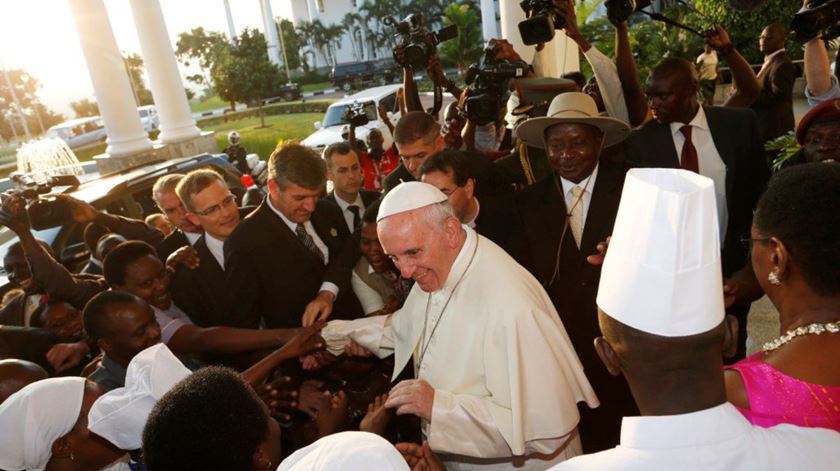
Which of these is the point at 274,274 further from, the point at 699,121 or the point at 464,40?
the point at 464,40

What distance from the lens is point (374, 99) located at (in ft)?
52.6

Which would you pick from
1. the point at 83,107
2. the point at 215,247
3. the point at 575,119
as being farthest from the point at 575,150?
the point at 83,107

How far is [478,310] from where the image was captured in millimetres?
2355

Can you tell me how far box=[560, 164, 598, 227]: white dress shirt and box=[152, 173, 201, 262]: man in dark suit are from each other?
2.77 meters

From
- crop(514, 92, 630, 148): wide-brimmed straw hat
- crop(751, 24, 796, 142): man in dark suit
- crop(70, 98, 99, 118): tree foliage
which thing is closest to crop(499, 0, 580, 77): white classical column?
crop(751, 24, 796, 142): man in dark suit

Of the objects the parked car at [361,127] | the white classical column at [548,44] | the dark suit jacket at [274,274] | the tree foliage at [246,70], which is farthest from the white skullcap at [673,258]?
the tree foliage at [246,70]

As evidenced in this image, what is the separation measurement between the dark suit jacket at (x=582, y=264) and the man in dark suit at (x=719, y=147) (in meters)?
0.66

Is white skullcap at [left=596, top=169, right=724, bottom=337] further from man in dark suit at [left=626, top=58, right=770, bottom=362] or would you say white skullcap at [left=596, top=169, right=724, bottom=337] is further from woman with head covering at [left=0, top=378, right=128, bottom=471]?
man in dark suit at [left=626, top=58, right=770, bottom=362]

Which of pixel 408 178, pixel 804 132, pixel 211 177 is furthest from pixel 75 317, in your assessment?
pixel 804 132

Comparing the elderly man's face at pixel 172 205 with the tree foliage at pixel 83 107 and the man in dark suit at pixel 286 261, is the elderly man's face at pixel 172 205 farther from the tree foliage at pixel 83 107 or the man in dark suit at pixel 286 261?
the tree foliage at pixel 83 107

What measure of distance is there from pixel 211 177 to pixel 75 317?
51.5 inches

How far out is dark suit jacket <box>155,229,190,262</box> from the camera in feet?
13.9

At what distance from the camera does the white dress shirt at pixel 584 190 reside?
3252 millimetres

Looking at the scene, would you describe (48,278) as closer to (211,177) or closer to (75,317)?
(75,317)
